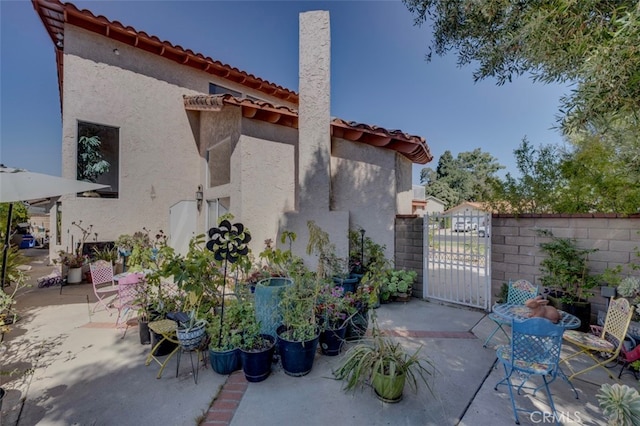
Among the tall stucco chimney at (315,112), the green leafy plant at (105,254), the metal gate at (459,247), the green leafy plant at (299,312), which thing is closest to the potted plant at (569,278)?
the metal gate at (459,247)

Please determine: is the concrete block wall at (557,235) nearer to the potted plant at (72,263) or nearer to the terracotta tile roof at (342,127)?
the terracotta tile roof at (342,127)

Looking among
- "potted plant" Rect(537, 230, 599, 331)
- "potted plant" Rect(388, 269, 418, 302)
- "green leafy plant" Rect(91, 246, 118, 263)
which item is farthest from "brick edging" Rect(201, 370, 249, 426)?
"green leafy plant" Rect(91, 246, 118, 263)

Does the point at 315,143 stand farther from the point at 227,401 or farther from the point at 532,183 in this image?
the point at 227,401

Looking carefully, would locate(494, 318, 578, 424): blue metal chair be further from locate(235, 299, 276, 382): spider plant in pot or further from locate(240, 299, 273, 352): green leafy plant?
locate(240, 299, 273, 352): green leafy plant

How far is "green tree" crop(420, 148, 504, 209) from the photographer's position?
4394 centimetres

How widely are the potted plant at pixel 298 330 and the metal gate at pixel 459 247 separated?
4830 millimetres

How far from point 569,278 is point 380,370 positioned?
16.5 ft

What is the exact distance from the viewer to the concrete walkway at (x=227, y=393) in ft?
11.5

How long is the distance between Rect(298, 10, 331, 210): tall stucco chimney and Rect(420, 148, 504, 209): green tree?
3928 cm

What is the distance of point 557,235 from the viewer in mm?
6469

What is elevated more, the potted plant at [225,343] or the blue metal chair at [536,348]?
the blue metal chair at [536,348]

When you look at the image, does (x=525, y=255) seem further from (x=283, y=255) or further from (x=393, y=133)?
(x=283, y=255)

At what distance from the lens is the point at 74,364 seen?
4.80 meters

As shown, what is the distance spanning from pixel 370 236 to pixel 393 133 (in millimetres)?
3430
